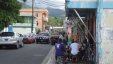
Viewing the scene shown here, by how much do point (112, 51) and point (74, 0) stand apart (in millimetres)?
2683

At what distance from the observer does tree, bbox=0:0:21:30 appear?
38.7m

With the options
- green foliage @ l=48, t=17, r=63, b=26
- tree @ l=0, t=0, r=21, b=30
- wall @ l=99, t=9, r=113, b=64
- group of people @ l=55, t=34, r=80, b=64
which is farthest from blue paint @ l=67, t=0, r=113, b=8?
green foliage @ l=48, t=17, r=63, b=26

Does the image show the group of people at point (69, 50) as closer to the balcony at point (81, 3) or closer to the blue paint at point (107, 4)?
the balcony at point (81, 3)

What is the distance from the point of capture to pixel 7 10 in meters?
40.1

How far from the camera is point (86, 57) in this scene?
20.0 meters

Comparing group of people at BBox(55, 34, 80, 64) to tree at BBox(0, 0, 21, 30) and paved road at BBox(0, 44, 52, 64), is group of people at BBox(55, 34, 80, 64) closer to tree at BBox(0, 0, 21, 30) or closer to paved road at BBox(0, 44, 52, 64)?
paved road at BBox(0, 44, 52, 64)

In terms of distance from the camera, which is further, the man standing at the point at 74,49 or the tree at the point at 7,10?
the tree at the point at 7,10

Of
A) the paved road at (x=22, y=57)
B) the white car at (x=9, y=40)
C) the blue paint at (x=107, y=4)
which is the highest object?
the blue paint at (x=107, y=4)

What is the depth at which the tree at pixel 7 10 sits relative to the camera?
38656mm

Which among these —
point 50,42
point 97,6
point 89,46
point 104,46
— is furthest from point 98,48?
point 50,42

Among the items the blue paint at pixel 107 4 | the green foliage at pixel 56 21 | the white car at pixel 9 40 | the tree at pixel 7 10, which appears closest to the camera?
the blue paint at pixel 107 4

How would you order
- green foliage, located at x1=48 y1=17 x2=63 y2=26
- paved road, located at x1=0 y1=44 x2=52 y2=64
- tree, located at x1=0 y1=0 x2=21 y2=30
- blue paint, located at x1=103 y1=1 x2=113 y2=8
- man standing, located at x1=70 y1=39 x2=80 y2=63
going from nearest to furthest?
blue paint, located at x1=103 y1=1 x2=113 y2=8, man standing, located at x1=70 y1=39 x2=80 y2=63, paved road, located at x1=0 y1=44 x2=52 y2=64, tree, located at x1=0 y1=0 x2=21 y2=30, green foliage, located at x1=48 y1=17 x2=63 y2=26

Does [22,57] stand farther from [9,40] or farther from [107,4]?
[107,4]

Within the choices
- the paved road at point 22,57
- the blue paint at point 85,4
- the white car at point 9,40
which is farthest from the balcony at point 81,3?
the white car at point 9,40
